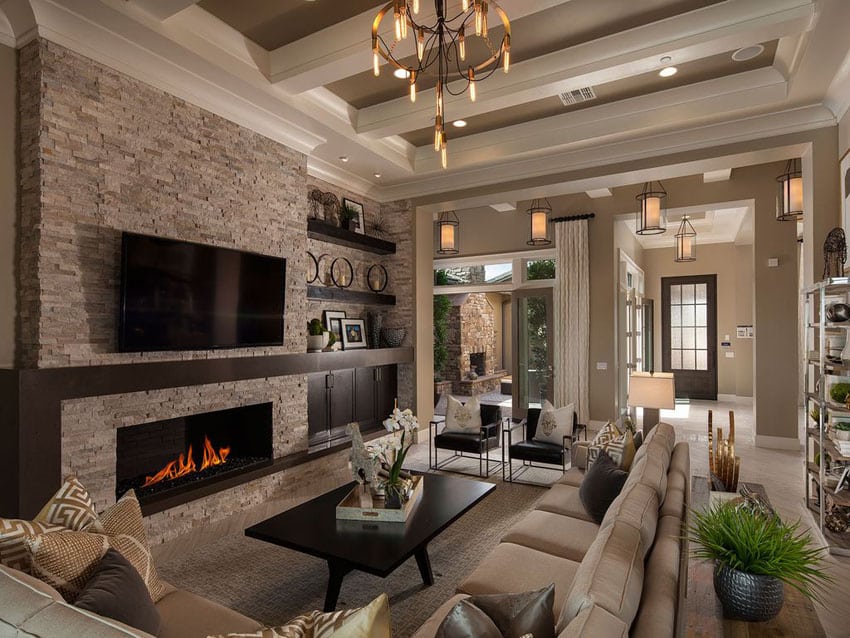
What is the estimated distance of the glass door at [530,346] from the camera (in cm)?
791

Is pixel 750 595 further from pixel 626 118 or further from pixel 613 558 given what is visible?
pixel 626 118

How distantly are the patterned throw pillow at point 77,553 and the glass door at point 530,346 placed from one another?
6718 mm

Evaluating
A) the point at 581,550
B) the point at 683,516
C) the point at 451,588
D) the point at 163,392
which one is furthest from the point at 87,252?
the point at 683,516

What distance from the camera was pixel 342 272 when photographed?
234 inches

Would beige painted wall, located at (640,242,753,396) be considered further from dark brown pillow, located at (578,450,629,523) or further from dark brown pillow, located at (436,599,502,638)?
dark brown pillow, located at (436,599,502,638)

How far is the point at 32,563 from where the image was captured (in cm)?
139

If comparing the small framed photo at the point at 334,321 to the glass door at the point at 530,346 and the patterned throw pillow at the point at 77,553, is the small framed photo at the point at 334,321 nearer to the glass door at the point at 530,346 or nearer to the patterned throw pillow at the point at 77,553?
the glass door at the point at 530,346

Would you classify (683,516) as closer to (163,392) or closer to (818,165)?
(163,392)

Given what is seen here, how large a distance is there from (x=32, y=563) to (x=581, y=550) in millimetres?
2165

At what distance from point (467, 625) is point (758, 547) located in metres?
0.91

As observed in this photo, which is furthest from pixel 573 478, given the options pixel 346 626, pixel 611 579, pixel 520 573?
pixel 346 626

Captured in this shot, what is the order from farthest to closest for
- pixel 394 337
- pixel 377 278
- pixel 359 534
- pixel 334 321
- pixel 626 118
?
pixel 377 278 → pixel 394 337 → pixel 334 321 → pixel 626 118 → pixel 359 534

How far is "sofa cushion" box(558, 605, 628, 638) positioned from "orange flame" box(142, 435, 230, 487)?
3.37m

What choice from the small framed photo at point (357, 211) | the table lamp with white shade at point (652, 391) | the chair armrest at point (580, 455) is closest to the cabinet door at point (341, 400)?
the small framed photo at point (357, 211)
